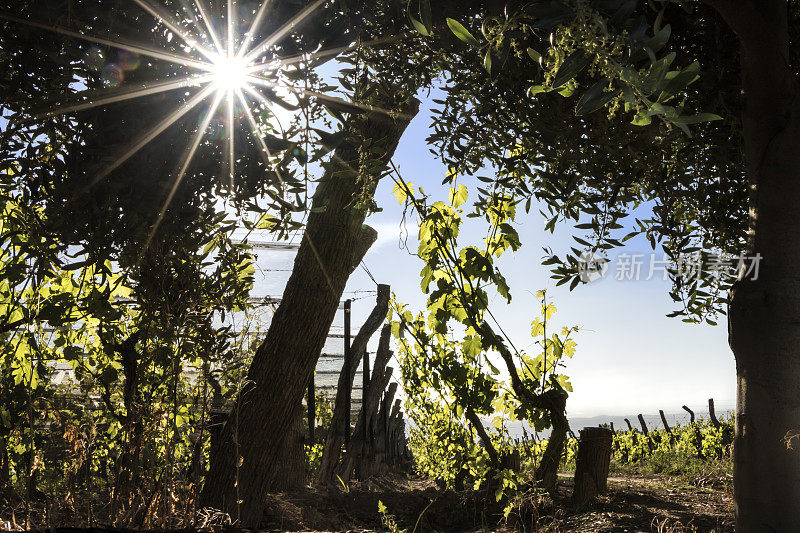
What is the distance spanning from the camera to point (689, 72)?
1.26m

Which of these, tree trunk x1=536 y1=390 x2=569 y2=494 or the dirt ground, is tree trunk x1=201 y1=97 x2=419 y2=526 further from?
tree trunk x1=536 y1=390 x2=569 y2=494

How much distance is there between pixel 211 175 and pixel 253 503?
2.22m

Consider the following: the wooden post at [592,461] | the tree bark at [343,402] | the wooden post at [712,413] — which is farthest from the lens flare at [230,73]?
the wooden post at [712,413]

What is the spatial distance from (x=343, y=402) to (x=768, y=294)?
18.7 feet

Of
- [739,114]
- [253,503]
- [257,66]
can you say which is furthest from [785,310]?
[253,503]

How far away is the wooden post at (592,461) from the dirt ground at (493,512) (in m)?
0.13

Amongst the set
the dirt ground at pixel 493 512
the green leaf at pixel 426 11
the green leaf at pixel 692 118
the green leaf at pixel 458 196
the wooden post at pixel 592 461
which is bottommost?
the dirt ground at pixel 493 512

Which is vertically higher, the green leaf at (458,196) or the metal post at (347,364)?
the green leaf at (458,196)

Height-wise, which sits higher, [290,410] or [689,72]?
[689,72]

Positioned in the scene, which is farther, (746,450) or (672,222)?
(672,222)

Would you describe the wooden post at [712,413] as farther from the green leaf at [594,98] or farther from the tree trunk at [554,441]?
the green leaf at [594,98]

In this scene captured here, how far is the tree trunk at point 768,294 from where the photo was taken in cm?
279

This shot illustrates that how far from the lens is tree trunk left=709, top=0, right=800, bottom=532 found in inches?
110

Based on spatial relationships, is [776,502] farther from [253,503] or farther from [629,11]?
[253,503]
